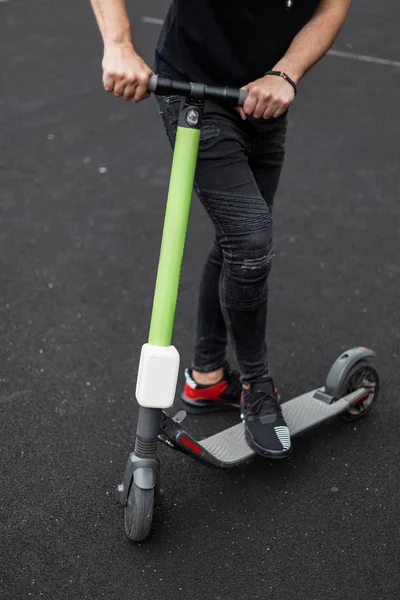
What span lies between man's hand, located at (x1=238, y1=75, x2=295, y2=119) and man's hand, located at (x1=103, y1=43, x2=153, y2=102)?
0.28 meters

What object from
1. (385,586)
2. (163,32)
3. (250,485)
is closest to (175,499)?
(250,485)

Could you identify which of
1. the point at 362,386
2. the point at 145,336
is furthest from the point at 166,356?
the point at 145,336

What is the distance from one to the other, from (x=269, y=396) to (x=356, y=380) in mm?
414

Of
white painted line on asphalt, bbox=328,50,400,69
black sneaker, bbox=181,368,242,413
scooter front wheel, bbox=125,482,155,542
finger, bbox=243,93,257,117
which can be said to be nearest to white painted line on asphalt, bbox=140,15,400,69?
white painted line on asphalt, bbox=328,50,400,69

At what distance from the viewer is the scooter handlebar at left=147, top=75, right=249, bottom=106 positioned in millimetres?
A: 2377

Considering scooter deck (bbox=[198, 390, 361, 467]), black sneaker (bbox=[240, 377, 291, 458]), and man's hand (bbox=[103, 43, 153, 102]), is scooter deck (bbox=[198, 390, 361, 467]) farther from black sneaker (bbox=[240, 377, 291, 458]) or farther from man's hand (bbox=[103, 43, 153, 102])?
man's hand (bbox=[103, 43, 153, 102])

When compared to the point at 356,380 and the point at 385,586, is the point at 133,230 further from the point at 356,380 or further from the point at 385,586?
the point at 385,586

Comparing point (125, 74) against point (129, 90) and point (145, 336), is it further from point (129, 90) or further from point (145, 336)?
point (145, 336)

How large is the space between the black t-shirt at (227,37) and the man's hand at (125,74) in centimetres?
27

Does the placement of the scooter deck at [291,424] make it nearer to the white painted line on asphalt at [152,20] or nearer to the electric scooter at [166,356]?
the electric scooter at [166,356]

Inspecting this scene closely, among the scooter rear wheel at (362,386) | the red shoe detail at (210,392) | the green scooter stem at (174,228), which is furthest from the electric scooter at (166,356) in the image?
the scooter rear wheel at (362,386)

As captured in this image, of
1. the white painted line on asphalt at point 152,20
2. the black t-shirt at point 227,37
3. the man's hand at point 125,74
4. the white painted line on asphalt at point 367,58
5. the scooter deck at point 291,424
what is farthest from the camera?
the white painted line on asphalt at point 152,20

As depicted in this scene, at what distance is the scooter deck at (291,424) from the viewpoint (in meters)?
3.00

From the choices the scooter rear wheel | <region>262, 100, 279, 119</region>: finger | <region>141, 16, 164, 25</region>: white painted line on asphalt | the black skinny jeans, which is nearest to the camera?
<region>262, 100, 279, 119</region>: finger
